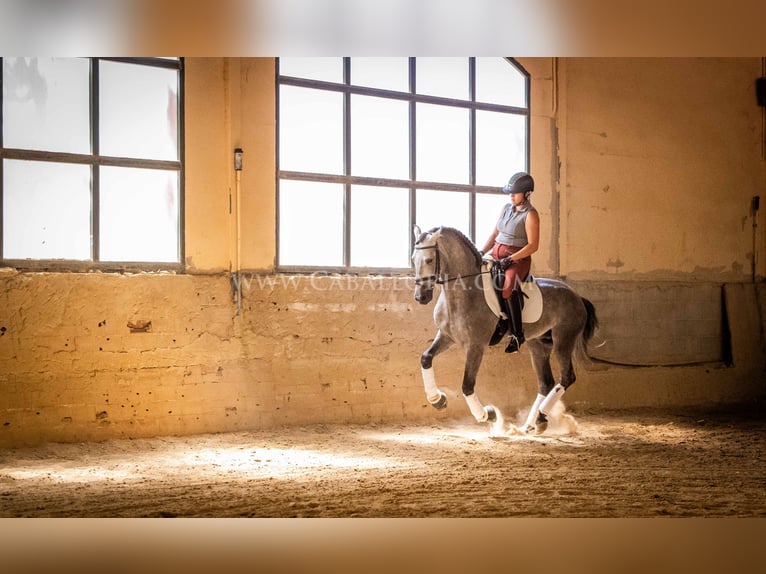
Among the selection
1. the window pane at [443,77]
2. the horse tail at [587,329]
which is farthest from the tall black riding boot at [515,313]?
the window pane at [443,77]

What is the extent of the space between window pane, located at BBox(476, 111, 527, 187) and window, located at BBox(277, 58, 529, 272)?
0.01 metres

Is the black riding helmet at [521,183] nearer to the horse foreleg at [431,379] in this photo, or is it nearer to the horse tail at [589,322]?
the horse tail at [589,322]

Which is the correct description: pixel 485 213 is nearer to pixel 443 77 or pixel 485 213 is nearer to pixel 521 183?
pixel 443 77

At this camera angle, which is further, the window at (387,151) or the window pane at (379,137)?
the window pane at (379,137)

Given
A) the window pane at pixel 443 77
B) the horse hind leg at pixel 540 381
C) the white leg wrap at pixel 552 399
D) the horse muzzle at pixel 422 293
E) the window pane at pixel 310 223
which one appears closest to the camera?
the horse muzzle at pixel 422 293

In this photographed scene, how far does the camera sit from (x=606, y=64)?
331 inches

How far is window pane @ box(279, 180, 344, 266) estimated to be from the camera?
694cm

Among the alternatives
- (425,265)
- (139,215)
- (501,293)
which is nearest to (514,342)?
(501,293)

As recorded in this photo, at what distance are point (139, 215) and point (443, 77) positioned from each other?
342 centimetres

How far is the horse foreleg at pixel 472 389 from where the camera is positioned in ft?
20.1

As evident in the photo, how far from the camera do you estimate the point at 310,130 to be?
7.02 meters

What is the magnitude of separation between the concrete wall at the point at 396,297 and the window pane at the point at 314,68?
0.21 metres
